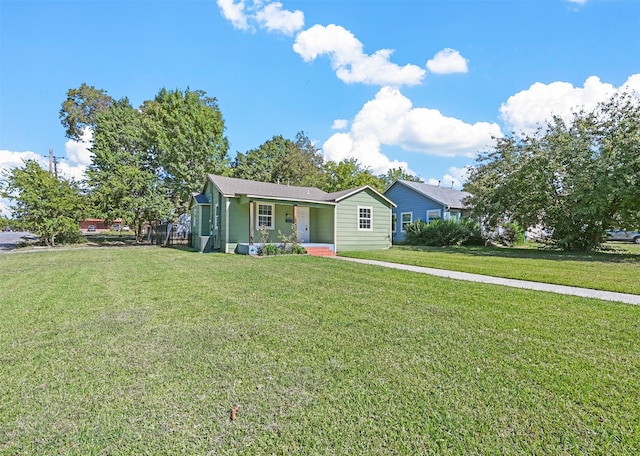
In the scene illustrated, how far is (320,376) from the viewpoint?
250 centimetres

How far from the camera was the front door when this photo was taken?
1544cm

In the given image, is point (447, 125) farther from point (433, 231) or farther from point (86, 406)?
point (86, 406)

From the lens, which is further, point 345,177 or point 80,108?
point 345,177

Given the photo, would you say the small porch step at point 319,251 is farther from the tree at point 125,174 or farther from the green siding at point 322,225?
the tree at point 125,174

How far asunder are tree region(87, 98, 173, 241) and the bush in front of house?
680 inches

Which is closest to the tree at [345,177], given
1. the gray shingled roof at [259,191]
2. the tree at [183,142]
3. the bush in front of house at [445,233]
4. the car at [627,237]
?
the tree at [183,142]

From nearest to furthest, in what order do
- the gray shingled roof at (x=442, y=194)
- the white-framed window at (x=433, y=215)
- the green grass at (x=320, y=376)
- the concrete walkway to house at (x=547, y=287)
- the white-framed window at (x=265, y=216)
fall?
the green grass at (x=320, y=376)
the concrete walkway to house at (x=547, y=287)
the white-framed window at (x=265, y=216)
the white-framed window at (x=433, y=215)
the gray shingled roof at (x=442, y=194)

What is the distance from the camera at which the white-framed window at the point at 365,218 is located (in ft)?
50.7

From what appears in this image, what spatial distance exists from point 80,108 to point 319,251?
31.2 metres

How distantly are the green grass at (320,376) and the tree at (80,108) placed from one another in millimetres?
32595

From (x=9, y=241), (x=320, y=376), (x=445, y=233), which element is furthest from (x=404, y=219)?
(x=9, y=241)

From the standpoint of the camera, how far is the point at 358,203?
1538 cm

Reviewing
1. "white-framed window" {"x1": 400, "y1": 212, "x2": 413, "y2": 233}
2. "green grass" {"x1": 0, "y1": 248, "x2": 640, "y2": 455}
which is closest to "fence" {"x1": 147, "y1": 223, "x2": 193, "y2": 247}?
"white-framed window" {"x1": 400, "y1": 212, "x2": 413, "y2": 233}

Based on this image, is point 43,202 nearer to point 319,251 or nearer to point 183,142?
point 183,142
